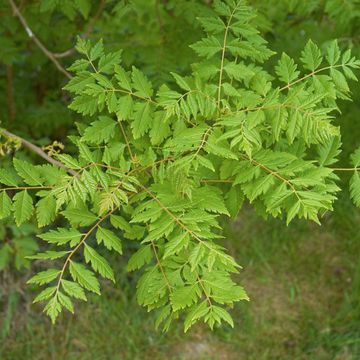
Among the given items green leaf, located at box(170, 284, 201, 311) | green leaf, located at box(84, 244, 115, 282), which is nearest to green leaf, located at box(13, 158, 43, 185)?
green leaf, located at box(84, 244, 115, 282)

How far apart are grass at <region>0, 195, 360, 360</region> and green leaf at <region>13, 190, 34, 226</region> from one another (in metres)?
1.74

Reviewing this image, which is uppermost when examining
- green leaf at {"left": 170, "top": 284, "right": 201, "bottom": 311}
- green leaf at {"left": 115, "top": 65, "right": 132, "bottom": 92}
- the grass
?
green leaf at {"left": 115, "top": 65, "right": 132, "bottom": 92}

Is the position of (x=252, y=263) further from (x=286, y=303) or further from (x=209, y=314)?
(x=209, y=314)

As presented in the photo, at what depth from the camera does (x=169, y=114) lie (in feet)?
5.25

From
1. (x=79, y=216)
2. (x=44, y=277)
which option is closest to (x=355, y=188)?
(x=79, y=216)

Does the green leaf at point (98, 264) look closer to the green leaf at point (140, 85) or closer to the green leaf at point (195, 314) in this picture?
the green leaf at point (195, 314)

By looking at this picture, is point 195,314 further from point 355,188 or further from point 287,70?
point 287,70

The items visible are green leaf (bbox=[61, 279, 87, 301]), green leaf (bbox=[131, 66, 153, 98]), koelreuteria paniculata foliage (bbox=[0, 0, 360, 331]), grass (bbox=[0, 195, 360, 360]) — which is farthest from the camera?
grass (bbox=[0, 195, 360, 360])

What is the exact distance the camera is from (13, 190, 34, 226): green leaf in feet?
5.44

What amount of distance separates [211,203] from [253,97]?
32 cm

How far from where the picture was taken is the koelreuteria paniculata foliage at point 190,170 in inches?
60.9

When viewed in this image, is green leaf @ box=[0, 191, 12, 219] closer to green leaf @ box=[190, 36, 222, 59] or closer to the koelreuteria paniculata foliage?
the koelreuteria paniculata foliage

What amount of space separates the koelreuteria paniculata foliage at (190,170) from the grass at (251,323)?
5.23 feet

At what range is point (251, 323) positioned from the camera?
11.0ft
